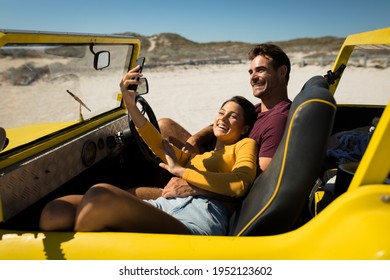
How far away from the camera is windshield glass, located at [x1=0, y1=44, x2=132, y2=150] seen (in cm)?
203

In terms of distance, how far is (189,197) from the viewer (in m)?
1.92

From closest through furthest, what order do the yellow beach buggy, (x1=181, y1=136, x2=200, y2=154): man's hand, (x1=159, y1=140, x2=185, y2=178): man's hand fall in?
the yellow beach buggy < (x1=159, y1=140, x2=185, y2=178): man's hand < (x1=181, y1=136, x2=200, y2=154): man's hand

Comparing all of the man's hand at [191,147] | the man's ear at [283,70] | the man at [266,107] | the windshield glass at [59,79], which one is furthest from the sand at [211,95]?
the man's ear at [283,70]

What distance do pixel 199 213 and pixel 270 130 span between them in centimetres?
64

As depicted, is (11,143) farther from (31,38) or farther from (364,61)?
(364,61)

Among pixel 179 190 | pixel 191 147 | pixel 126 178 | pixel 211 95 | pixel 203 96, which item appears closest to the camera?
pixel 179 190

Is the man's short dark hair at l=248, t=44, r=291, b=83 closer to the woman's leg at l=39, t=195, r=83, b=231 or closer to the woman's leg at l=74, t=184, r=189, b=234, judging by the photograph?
the woman's leg at l=74, t=184, r=189, b=234

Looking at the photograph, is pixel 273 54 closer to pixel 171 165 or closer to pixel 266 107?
pixel 266 107

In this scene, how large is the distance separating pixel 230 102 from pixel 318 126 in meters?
0.93

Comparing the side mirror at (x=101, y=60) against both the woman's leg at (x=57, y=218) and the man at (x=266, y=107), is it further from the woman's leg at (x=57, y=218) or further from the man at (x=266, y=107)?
the woman's leg at (x=57, y=218)

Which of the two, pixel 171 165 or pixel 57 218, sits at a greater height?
pixel 171 165

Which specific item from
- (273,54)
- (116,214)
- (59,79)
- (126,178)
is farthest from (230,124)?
(59,79)

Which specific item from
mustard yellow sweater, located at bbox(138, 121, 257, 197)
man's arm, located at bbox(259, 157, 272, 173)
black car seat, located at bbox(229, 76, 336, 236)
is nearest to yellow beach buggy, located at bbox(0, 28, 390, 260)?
black car seat, located at bbox(229, 76, 336, 236)

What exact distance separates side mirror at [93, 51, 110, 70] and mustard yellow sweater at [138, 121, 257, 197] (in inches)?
28.1
